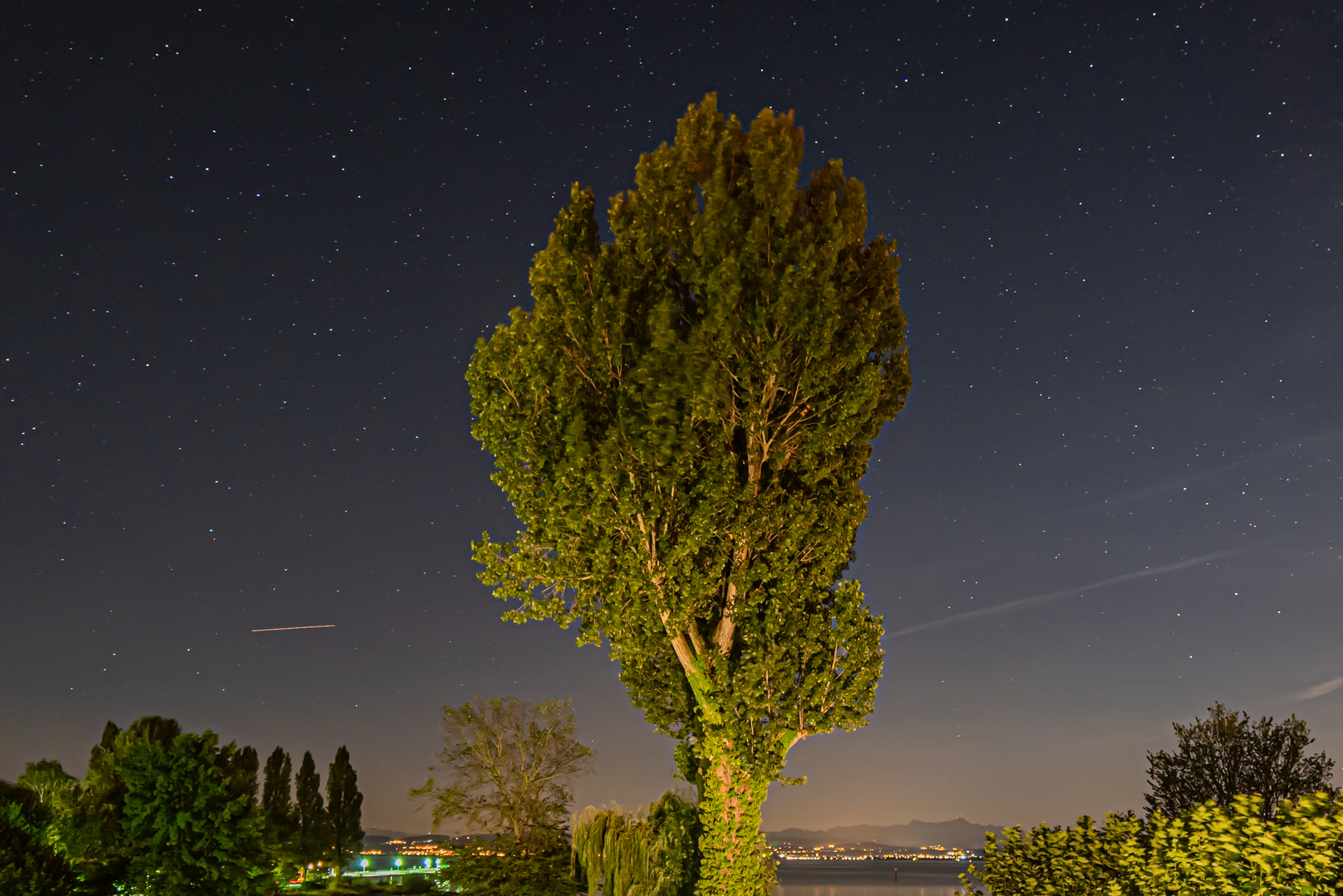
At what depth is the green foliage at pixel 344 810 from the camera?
1997 inches

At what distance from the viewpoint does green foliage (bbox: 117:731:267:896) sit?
17.9 metres

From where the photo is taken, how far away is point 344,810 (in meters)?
51.9

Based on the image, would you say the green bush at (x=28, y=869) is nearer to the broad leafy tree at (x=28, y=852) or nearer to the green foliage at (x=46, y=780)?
the broad leafy tree at (x=28, y=852)

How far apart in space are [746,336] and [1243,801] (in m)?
7.87

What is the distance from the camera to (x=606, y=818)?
1697 cm

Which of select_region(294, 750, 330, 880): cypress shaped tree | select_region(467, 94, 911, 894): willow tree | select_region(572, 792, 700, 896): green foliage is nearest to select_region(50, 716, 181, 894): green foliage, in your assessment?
select_region(572, 792, 700, 896): green foliage

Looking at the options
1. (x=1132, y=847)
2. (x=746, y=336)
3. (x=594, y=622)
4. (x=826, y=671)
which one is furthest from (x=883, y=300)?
(x=1132, y=847)

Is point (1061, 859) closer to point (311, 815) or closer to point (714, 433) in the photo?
point (714, 433)

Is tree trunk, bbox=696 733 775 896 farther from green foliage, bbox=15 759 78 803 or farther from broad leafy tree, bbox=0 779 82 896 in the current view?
green foliage, bbox=15 759 78 803

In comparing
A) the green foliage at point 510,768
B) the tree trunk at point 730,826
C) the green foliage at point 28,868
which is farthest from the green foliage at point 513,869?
the green foliage at point 28,868

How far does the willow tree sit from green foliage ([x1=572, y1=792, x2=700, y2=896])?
5.64 feet

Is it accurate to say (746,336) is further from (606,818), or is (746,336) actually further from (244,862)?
(244,862)

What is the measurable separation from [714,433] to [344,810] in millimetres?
49062

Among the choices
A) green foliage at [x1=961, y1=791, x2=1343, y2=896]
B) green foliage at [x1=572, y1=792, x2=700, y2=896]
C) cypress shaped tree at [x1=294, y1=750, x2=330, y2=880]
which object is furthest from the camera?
cypress shaped tree at [x1=294, y1=750, x2=330, y2=880]
